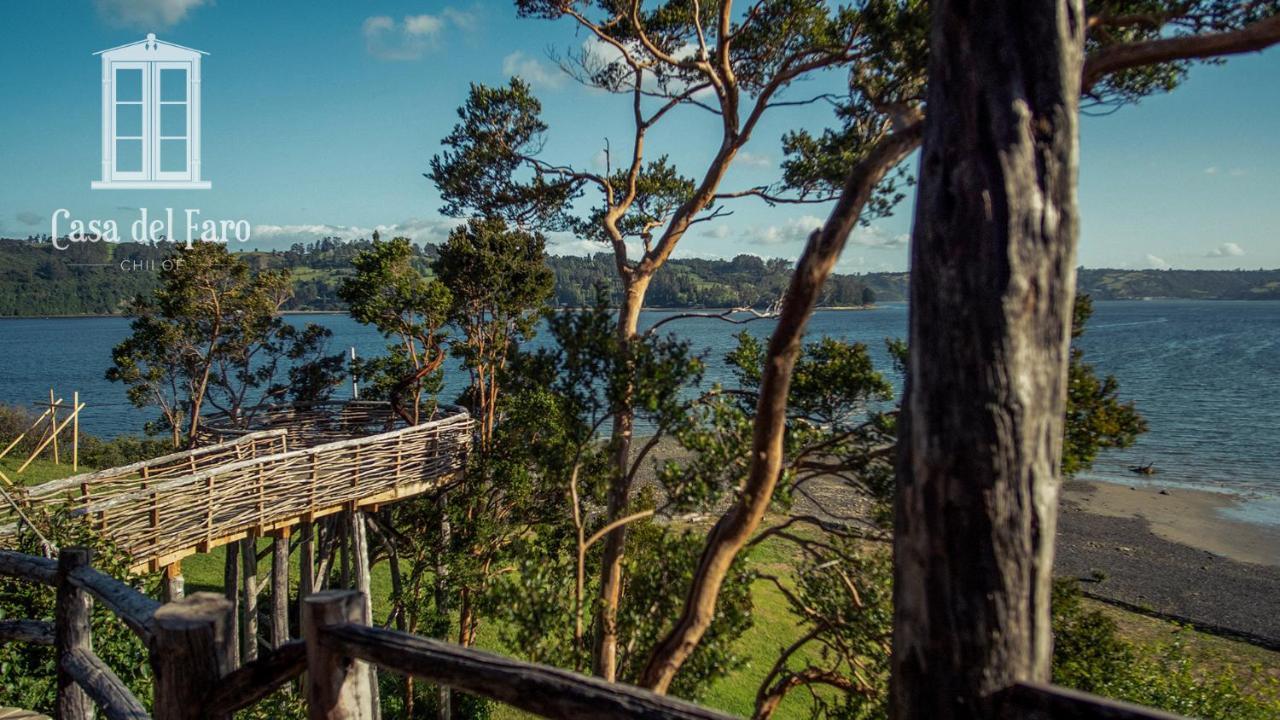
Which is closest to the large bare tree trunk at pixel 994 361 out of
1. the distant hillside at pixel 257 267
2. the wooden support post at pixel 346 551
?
the wooden support post at pixel 346 551

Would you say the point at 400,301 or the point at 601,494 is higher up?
the point at 400,301

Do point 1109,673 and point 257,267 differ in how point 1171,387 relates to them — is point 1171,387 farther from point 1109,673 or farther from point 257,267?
point 257,267

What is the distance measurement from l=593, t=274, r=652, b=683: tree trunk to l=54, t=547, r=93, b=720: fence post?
4118 mm

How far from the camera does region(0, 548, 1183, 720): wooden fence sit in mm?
1728

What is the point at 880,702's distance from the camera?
6062mm

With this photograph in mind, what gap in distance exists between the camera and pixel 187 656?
7.53ft

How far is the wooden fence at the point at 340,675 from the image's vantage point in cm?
173

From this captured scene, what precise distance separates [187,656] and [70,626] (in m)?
1.44

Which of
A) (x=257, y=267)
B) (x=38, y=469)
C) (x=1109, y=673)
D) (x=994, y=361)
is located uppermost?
(x=257, y=267)

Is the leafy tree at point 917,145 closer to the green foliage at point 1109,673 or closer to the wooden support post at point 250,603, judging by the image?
the green foliage at point 1109,673

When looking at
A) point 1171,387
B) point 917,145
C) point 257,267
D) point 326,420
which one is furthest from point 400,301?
point 257,267

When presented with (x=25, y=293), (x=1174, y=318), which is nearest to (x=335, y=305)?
(x=25, y=293)

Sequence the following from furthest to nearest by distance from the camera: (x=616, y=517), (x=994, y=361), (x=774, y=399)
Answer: (x=616, y=517) → (x=774, y=399) → (x=994, y=361)

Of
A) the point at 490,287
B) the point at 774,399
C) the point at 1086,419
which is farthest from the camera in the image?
the point at 490,287
